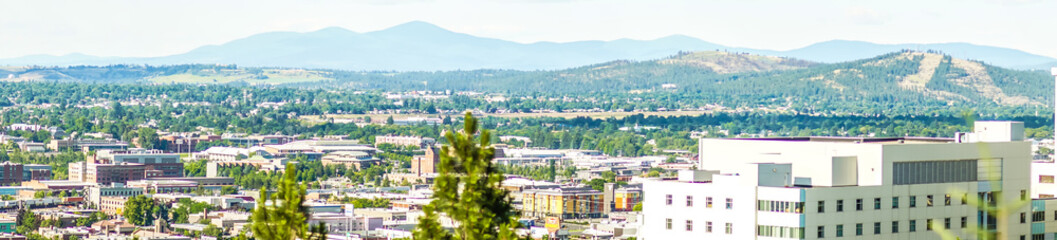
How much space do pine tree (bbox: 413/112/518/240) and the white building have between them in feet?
36.6

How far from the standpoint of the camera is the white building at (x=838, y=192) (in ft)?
152

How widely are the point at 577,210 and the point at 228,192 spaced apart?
3614cm

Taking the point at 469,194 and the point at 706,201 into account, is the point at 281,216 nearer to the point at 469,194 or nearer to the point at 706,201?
the point at 469,194

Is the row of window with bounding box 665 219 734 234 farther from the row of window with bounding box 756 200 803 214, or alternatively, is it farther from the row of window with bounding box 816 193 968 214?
the row of window with bounding box 816 193 968 214

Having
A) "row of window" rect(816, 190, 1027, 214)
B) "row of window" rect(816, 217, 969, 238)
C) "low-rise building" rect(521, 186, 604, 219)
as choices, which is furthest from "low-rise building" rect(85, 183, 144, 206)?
"row of window" rect(816, 217, 969, 238)

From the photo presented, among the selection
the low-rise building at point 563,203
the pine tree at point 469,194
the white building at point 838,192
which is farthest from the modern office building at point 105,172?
the pine tree at point 469,194

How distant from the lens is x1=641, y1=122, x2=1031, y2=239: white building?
46.2m

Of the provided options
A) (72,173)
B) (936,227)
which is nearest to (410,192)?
(72,173)

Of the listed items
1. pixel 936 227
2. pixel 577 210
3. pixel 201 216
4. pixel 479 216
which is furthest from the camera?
pixel 577 210

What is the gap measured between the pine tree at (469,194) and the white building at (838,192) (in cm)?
1114

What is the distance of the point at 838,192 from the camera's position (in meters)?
46.4

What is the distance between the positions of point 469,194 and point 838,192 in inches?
529

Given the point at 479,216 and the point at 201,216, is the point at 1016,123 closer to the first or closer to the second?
the point at 479,216

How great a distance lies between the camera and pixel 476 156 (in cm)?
3631
